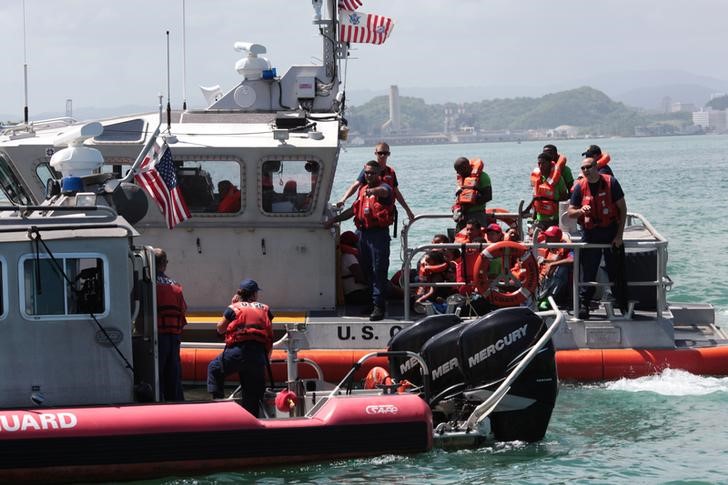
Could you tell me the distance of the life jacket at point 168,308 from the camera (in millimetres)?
10016

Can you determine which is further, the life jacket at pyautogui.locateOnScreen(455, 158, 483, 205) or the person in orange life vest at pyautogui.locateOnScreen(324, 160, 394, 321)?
the life jacket at pyautogui.locateOnScreen(455, 158, 483, 205)

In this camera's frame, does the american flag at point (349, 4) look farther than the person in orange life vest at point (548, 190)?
Yes

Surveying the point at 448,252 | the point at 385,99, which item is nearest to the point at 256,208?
the point at 448,252

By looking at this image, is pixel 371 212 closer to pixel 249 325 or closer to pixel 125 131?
pixel 125 131

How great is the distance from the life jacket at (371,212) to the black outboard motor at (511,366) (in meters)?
2.37

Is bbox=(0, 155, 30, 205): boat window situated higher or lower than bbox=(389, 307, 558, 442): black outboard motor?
higher

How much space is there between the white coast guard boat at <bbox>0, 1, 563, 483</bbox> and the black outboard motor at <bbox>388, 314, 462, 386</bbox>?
12 millimetres

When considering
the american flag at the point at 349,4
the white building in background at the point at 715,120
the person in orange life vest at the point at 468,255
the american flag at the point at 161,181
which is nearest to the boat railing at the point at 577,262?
the person in orange life vest at the point at 468,255

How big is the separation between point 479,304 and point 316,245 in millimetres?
1808

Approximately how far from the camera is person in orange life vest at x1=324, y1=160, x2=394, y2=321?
12.4 metres

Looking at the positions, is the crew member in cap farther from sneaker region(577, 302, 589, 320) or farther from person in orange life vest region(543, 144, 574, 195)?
sneaker region(577, 302, 589, 320)

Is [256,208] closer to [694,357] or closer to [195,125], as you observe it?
[195,125]

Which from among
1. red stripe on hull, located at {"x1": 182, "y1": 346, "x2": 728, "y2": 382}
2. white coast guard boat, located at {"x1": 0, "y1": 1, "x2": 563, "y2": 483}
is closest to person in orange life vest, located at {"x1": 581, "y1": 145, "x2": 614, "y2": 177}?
red stripe on hull, located at {"x1": 182, "y1": 346, "x2": 728, "y2": 382}

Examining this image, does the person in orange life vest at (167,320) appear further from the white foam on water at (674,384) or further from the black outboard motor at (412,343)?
the white foam on water at (674,384)
